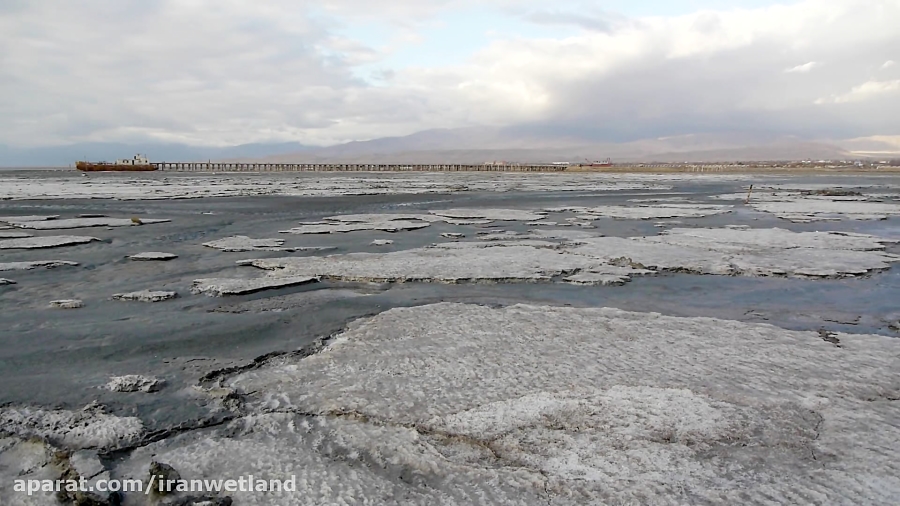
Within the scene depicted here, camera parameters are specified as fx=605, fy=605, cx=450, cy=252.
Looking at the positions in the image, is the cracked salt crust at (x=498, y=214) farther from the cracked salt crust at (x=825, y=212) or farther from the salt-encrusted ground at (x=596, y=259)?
the cracked salt crust at (x=825, y=212)

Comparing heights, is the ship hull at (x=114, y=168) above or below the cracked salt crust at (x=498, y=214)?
above

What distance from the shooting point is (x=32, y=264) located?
7.65 metres

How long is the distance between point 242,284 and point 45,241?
5.39m

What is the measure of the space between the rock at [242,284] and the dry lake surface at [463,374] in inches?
1.9

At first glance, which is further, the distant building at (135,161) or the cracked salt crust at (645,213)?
the distant building at (135,161)

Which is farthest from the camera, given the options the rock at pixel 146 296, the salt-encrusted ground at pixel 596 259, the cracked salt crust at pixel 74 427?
the salt-encrusted ground at pixel 596 259

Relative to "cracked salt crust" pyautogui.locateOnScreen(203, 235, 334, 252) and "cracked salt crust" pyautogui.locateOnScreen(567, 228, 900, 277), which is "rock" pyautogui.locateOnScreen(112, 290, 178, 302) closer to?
"cracked salt crust" pyautogui.locateOnScreen(203, 235, 334, 252)

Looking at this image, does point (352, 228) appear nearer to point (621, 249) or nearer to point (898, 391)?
point (621, 249)

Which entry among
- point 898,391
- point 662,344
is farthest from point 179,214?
point 898,391

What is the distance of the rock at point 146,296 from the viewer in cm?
587

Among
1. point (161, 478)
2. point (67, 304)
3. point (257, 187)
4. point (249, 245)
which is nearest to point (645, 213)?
point (249, 245)

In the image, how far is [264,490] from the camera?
248cm

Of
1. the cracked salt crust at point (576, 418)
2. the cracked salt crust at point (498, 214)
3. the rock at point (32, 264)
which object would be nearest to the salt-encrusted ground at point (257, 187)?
the cracked salt crust at point (498, 214)

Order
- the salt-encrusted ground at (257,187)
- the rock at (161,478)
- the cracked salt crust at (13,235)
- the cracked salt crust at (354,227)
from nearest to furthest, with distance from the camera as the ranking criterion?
1. the rock at (161,478)
2. the cracked salt crust at (13,235)
3. the cracked salt crust at (354,227)
4. the salt-encrusted ground at (257,187)
